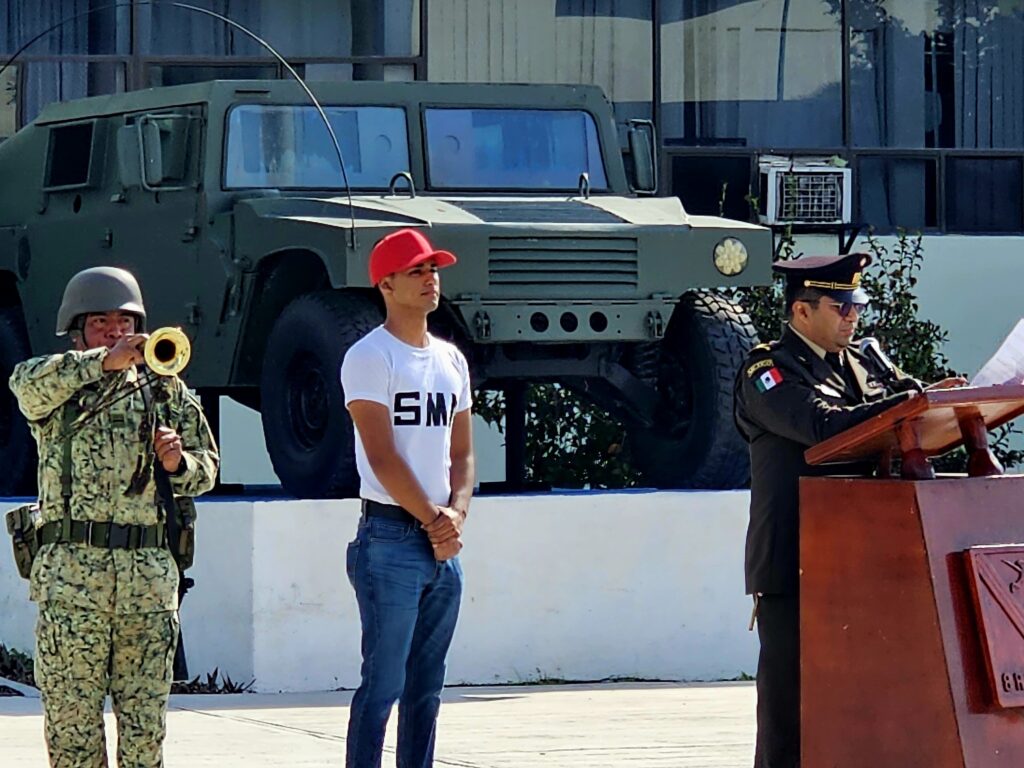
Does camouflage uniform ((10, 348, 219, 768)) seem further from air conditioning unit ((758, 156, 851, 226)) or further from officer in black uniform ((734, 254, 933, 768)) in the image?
air conditioning unit ((758, 156, 851, 226))

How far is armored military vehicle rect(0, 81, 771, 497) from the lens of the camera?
404 inches

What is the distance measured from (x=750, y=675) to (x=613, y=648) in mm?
656

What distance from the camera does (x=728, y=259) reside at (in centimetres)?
1066

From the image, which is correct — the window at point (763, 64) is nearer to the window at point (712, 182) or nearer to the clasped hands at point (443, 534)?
the window at point (712, 182)

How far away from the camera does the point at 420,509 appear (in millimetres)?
6035

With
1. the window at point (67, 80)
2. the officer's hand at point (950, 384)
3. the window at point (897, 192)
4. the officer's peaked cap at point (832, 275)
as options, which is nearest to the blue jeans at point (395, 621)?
the officer's peaked cap at point (832, 275)

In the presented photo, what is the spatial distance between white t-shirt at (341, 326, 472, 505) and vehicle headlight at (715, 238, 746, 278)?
4.54m

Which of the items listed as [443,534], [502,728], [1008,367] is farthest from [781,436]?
[502,728]

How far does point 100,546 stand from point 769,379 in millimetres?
1666

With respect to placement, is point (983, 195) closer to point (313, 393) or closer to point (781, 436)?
point (313, 393)

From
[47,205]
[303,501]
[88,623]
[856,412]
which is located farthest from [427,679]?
[47,205]

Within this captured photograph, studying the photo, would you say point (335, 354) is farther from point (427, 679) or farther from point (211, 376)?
point (427, 679)

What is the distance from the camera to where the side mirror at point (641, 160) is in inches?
464

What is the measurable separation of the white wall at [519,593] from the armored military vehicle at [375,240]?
499 mm
